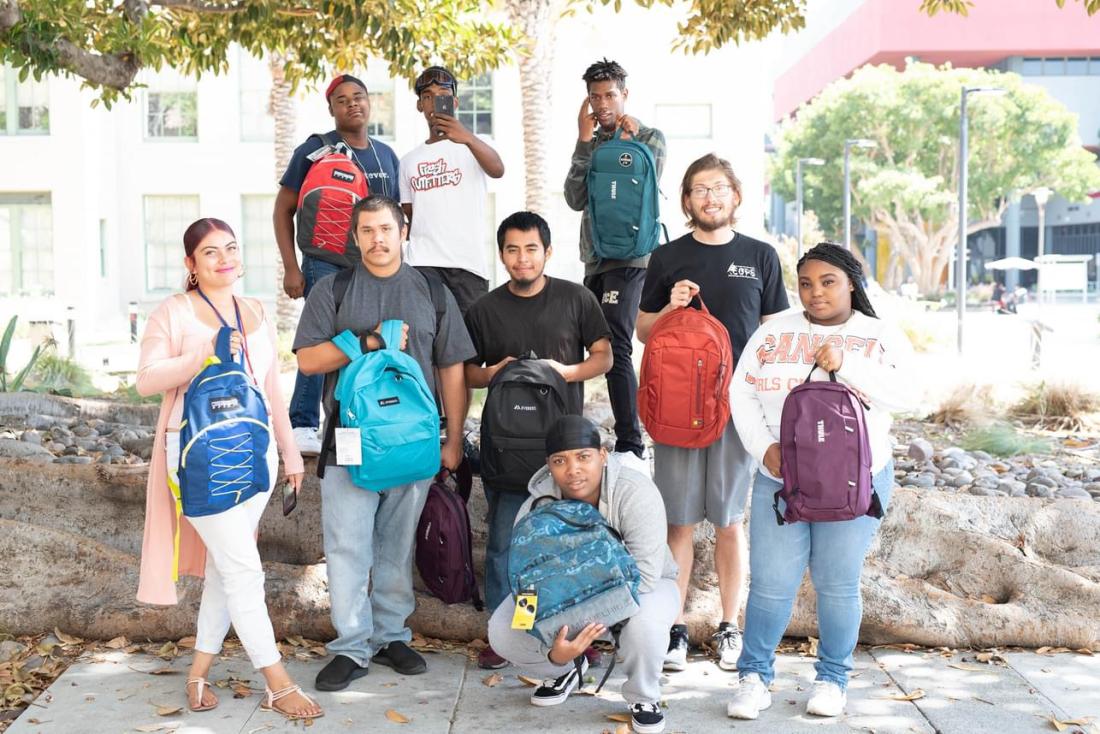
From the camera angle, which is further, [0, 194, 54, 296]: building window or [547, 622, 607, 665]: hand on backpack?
[0, 194, 54, 296]: building window

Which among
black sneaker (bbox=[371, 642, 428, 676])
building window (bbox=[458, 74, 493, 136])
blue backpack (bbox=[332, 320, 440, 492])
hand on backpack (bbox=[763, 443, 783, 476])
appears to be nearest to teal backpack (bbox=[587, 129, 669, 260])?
blue backpack (bbox=[332, 320, 440, 492])

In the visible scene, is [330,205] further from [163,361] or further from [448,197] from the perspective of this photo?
[163,361]

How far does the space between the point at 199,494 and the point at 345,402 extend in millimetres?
682

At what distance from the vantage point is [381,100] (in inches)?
990

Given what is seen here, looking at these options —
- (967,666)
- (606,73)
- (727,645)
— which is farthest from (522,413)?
(967,666)

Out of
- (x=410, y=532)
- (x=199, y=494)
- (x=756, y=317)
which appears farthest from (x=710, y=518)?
(x=199, y=494)

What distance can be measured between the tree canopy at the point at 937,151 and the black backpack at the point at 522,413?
41.3m

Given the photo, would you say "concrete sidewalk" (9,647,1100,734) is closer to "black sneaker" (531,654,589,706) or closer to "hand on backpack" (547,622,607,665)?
"black sneaker" (531,654,589,706)

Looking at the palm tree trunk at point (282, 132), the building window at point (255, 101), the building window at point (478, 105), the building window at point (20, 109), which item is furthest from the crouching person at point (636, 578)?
the building window at point (20, 109)

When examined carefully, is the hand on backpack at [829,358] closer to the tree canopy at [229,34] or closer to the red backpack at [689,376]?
the red backpack at [689,376]

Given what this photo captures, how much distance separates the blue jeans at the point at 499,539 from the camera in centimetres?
504

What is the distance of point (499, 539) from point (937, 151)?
148 ft

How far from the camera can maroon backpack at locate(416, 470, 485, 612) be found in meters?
5.04

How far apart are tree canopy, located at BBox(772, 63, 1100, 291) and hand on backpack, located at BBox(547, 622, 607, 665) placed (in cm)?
4192
